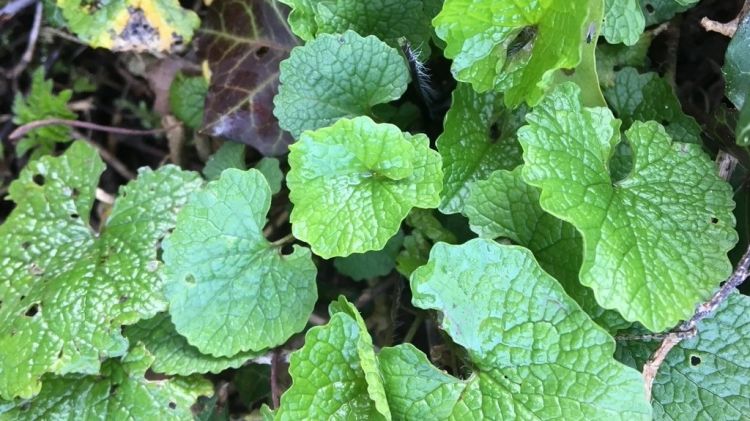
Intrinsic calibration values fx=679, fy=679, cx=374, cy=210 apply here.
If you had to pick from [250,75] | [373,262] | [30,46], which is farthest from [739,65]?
[30,46]

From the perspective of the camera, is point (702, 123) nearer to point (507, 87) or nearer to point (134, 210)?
point (507, 87)

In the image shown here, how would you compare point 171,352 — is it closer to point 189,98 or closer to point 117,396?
point 117,396

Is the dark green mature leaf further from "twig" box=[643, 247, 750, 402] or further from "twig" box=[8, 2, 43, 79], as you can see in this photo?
"twig" box=[643, 247, 750, 402]

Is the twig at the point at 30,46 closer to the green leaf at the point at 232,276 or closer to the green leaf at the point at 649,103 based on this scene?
the green leaf at the point at 232,276

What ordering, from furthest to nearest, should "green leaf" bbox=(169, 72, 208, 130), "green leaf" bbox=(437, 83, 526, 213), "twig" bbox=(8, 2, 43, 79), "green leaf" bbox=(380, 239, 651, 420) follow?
"twig" bbox=(8, 2, 43, 79), "green leaf" bbox=(169, 72, 208, 130), "green leaf" bbox=(437, 83, 526, 213), "green leaf" bbox=(380, 239, 651, 420)

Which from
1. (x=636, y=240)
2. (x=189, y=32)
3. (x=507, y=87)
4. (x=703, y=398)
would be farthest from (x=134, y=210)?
(x=703, y=398)

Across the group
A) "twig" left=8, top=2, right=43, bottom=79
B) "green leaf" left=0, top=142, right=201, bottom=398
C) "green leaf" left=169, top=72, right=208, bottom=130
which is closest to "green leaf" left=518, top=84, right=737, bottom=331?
"green leaf" left=0, top=142, right=201, bottom=398
